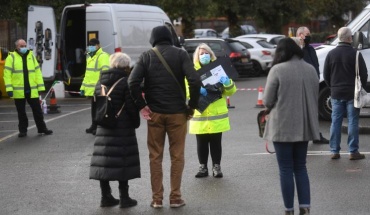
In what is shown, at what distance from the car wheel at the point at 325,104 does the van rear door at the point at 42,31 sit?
9955mm

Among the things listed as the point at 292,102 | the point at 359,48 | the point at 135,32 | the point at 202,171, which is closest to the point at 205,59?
the point at 202,171

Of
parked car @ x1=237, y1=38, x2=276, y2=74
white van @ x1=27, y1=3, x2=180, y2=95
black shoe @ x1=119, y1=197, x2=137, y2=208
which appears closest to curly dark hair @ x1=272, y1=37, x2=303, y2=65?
black shoe @ x1=119, y1=197, x2=137, y2=208

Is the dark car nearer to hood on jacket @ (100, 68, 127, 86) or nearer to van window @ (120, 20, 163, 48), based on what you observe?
van window @ (120, 20, 163, 48)

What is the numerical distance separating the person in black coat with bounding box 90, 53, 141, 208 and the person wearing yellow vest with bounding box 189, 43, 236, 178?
1666 mm

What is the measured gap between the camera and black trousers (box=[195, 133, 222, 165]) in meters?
11.2

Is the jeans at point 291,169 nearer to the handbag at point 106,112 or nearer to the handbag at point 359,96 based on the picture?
the handbag at point 106,112

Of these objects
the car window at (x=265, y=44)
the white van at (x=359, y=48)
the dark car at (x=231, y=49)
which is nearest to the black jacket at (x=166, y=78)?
the white van at (x=359, y=48)

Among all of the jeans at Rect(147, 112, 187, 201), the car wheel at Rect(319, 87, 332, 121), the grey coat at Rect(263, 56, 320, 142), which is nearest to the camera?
the grey coat at Rect(263, 56, 320, 142)

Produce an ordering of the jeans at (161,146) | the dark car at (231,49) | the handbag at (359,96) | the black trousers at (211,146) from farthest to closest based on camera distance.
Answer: the dark car at (231,49) → the handbag at (359,96) → the black trousers at (211,146) → the jeans at (161,146)

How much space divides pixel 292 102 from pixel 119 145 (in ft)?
6.41

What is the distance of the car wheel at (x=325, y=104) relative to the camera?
1703cm

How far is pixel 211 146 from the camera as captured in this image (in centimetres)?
1123

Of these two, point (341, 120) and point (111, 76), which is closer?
point (111, 76)

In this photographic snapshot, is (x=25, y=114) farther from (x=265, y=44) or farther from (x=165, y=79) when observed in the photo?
(x=265, y=44)
